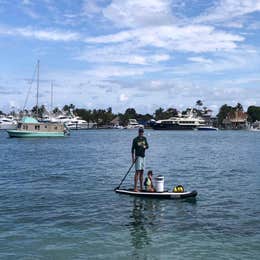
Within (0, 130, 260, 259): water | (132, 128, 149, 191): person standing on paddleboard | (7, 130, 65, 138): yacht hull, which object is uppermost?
(132, 128, 149, 191): person standing on paddleboard

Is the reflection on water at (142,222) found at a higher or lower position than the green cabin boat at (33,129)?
lower

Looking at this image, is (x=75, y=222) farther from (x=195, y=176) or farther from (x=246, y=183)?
(x=195, y=176)

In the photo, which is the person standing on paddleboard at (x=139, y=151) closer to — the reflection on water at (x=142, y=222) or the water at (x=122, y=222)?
the water at (x=122, y=222)

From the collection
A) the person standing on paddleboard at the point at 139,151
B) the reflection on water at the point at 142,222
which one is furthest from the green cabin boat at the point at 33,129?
the reflection on water at the point at 142,222

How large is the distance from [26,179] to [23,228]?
1361 centimetres

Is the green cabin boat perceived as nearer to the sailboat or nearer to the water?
the sailboat

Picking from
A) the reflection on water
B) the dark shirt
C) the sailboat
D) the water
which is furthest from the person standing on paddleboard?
the sailboat

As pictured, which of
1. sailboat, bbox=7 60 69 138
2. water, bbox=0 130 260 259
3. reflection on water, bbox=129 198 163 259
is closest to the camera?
water, bbox=0 130 260 259

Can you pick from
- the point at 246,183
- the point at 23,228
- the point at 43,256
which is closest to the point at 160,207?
the point at 23,228

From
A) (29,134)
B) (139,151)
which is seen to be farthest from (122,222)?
(29,134)

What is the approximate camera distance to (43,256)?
1155cm

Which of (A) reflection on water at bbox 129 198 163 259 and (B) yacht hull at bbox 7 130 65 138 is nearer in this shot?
(A) reflection on water at bbox 129 198 163 259

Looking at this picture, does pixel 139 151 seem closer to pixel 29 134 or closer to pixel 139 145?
pixel 139 145

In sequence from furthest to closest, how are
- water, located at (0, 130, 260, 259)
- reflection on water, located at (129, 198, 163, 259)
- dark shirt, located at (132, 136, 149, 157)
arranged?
1. dark shirt, located at (132, 136, 149, 157)
2. reflection on water, located at (129, 198, 163, 259)
3. water, located at (0, 130, 260, 259)
